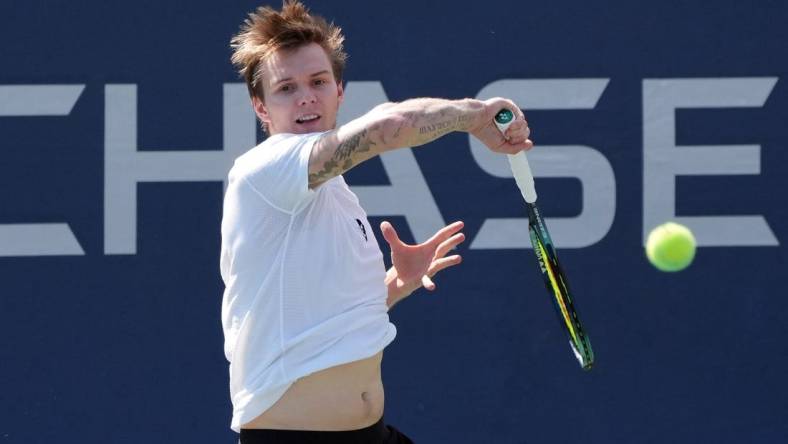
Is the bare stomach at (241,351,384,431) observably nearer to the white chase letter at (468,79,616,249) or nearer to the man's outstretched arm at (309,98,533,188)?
the man's outstretched arm at (309,98,533,188)

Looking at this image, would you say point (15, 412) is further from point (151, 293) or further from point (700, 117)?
point (700, 117)

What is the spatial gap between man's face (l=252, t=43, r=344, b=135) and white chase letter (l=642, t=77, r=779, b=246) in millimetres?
1621

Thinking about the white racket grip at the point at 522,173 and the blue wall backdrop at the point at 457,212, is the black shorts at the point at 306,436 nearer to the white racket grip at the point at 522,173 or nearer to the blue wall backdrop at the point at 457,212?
the white racket grip at the point at 522,173

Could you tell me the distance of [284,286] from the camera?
256 centimetres

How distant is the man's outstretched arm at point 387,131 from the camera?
2402 mm

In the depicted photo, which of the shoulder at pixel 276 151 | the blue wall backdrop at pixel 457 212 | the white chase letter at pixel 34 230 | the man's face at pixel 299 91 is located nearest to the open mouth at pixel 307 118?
the man's face at pixel 299 91

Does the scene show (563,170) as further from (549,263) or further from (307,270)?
(307,270)

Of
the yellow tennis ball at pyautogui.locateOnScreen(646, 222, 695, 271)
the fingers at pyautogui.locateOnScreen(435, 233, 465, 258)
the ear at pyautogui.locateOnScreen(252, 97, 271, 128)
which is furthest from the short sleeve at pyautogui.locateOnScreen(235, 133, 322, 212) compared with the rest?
the yellow tennis ball at pyautogui.locateOnScreen(646, 222, 695, 271)

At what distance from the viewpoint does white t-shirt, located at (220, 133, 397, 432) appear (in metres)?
2.55

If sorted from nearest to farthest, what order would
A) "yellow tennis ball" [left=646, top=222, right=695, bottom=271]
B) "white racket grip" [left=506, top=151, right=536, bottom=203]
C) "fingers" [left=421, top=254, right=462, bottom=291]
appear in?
"white racket grip" [left=506, top=151, right=536, bottom=203]
"fingers" [left=421, top=254, right=462, bottom=291]
"yellow tennis ball" [left=646, top=222, right=695, bottom=271]

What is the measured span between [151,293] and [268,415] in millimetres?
1578

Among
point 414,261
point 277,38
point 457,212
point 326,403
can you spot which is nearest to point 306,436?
point 326,403

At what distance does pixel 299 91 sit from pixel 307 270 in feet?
1.35

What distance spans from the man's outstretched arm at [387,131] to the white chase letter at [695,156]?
5.59 feet
